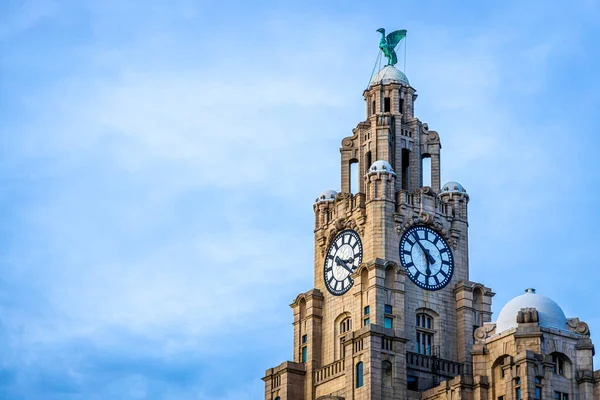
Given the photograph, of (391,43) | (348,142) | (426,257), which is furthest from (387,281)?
(391,43)

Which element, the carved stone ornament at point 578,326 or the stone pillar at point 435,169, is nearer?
the carved stone ornament at point 578,326

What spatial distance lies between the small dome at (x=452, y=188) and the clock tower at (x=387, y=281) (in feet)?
0.30

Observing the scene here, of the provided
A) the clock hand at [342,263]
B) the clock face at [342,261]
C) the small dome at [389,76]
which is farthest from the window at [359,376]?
the small dome at [389,76]

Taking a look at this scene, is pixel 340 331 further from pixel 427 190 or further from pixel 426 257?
pixel 427 190

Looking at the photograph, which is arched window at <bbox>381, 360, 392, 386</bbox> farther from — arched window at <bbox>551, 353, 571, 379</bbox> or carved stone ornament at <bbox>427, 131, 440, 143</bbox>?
carved stone ornament at <bbox>427, 131, 440, 143</bbox>

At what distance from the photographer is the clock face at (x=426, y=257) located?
114 m

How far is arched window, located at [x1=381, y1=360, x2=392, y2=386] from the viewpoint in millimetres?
107125

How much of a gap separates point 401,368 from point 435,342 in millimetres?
5917

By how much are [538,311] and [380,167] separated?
56.8 ft

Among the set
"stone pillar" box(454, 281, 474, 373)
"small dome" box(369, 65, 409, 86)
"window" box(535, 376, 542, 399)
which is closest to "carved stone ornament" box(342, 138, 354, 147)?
"small dome" box(369, 65, 409, 86)

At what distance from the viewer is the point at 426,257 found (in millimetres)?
114875

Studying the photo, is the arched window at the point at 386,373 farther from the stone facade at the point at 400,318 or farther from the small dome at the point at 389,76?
the small dome at the point at 389,76

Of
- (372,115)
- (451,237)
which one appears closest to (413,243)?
(451,237)

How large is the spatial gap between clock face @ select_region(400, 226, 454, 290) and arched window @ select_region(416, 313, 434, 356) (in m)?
2.16
